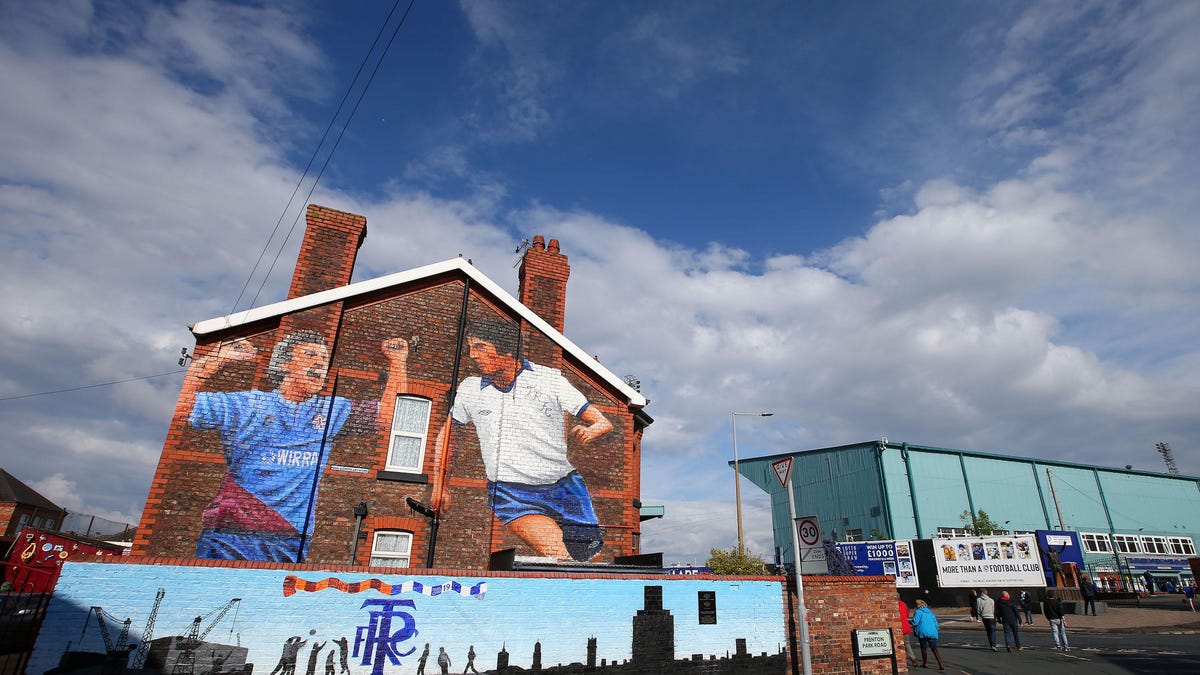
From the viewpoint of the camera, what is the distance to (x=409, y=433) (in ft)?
44.1

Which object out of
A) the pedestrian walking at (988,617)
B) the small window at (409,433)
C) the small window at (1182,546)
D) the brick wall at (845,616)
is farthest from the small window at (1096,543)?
the small window at (409,433)

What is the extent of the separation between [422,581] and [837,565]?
66.8 ft

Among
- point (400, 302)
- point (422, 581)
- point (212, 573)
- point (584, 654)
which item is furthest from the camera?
point (400, 302)

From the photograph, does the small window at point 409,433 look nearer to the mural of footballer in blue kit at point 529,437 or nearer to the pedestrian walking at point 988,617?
the mural of footballer in blue kit at point 529,437

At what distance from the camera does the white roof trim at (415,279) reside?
12758 millimetres

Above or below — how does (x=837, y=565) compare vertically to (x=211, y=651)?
above

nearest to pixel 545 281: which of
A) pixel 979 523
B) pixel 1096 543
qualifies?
pixel 979 523

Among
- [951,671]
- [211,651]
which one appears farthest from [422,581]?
[951,671]

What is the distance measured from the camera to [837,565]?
24.1 m

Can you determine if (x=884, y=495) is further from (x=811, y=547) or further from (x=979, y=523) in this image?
(x=811, y=547)

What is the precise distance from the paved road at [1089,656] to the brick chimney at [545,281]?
1197 centimetres

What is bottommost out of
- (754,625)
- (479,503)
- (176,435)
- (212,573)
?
(754,625)

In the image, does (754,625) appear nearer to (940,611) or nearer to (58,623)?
(58,623)

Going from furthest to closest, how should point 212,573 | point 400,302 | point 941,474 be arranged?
point 941,474, point 400,302, point 212,573
